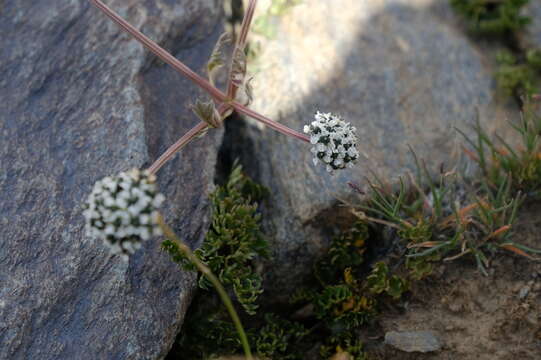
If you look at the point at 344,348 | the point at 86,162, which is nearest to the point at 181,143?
the point at 86,162

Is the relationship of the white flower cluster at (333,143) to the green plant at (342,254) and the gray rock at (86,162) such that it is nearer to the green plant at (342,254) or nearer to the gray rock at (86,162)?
the green plant at (342,254)

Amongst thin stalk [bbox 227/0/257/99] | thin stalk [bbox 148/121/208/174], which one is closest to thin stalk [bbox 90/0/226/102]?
thin stalk [bbox 227/0/257/99]

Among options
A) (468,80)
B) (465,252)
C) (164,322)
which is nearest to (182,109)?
(164,322)

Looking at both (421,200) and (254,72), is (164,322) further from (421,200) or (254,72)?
(254,72)

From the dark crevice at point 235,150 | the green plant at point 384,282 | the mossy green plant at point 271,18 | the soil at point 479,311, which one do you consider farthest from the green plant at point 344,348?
the mossy green plant at point 271,18

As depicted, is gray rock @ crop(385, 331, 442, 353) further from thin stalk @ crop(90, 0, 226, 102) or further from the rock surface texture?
thin stalk @ crop(90, 0, 226, 102)

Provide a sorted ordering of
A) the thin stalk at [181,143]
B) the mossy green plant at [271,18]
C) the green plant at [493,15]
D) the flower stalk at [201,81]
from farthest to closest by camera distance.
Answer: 1. the green plant at [493,15]
2. the mossy green plant at [271,18]
3. the flower stalk at [201,81]
4. the thin stalk at [181,143]
